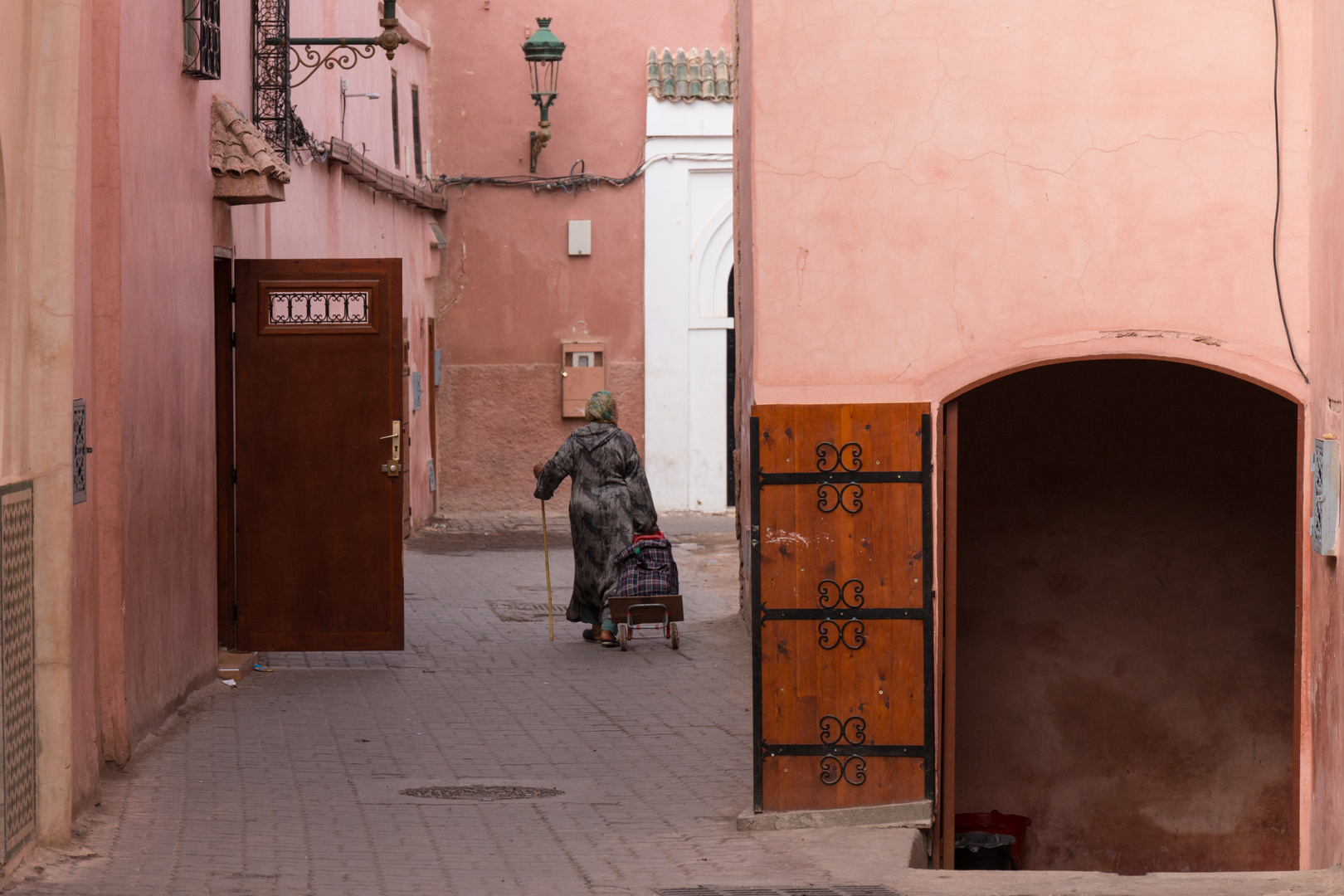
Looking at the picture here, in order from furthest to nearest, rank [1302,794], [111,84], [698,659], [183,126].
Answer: [698,659] < [183,126] < [111,84] < [1302,794]

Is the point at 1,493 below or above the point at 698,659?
above

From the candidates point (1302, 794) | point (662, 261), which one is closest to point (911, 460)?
point (1302, 794)

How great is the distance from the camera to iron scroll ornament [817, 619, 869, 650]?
693 cm

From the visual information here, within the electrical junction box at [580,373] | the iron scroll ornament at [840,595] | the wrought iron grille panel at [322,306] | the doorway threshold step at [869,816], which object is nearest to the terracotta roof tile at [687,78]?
the electrical junction box at [580,373]

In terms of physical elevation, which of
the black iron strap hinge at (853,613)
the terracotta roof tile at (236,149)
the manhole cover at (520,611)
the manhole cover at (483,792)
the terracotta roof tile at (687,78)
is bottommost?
the manhole cover at (483,792)

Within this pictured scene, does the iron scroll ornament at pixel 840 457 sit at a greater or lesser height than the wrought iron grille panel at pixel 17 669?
greater

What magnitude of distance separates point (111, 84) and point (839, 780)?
14.5 ft

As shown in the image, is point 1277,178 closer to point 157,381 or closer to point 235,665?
point 157,381

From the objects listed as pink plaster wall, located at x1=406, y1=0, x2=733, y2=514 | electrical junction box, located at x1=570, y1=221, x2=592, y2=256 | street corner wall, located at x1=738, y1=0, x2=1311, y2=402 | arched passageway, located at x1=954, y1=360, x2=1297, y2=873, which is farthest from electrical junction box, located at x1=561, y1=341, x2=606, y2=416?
street corner wall, located at x1=738, y1=0, x2=1311, y2=402

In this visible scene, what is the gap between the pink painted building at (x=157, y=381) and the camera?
656 cm

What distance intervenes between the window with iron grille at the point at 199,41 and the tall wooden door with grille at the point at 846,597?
14.4 ft

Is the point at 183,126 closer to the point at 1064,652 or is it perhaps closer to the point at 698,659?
the point at 698,659

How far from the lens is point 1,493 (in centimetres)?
608

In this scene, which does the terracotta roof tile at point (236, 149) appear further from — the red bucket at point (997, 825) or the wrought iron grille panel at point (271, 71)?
the red bucket at point (997, 825)
